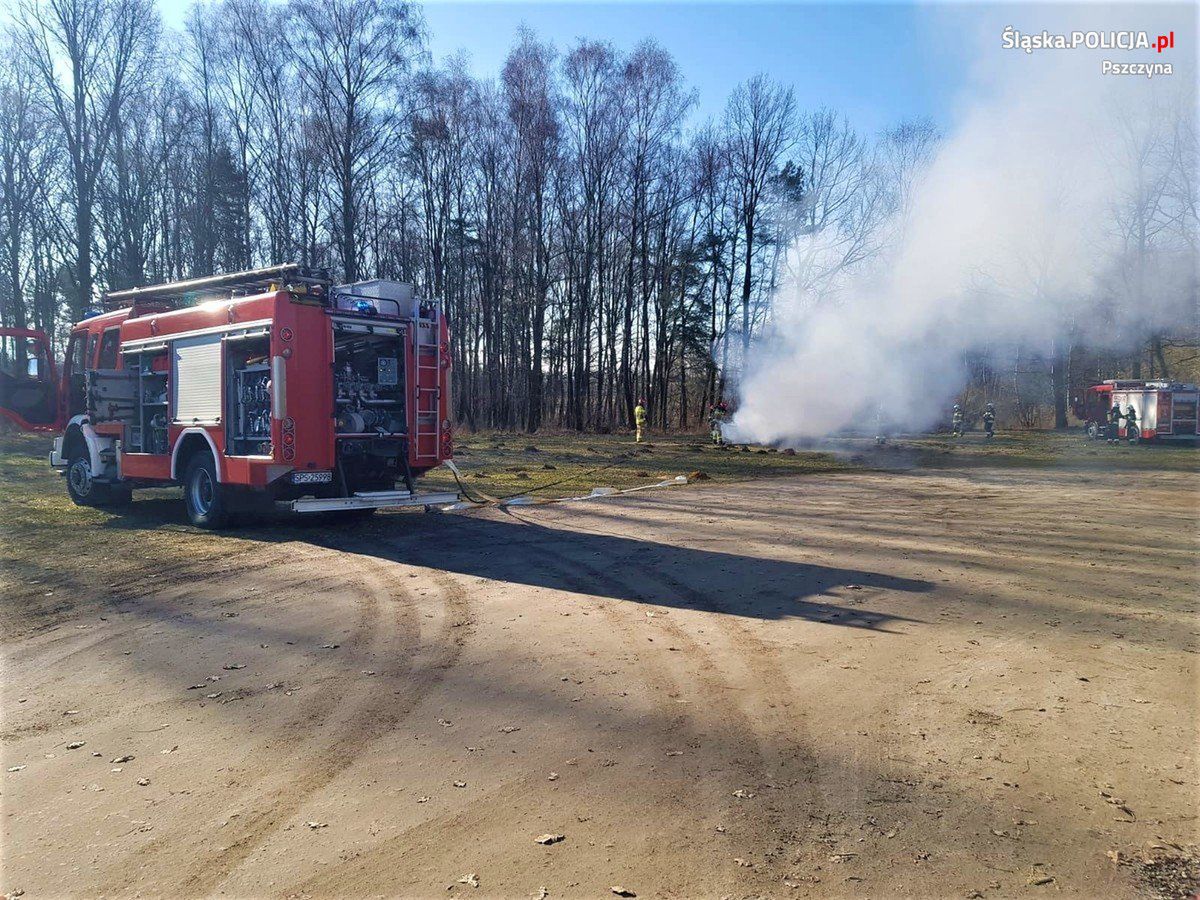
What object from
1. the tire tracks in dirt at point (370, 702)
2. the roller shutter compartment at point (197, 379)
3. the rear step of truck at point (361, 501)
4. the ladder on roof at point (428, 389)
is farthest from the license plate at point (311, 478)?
the tire tracks in dirt at point (370, 702)

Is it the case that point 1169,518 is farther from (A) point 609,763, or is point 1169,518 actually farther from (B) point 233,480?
(B) point 233,480

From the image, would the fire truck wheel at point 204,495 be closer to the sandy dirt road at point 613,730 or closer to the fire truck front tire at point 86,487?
the fire truck front tire at point 86,487

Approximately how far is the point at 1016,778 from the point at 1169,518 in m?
10.6

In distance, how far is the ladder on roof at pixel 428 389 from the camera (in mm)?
12195

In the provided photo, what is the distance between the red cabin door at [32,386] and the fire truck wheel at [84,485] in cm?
264

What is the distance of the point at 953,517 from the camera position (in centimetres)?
1241

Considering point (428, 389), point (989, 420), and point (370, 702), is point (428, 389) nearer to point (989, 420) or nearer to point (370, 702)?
point (370, 702)

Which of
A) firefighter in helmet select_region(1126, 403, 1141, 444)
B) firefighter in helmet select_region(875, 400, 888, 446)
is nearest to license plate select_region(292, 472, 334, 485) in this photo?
firefighter in helmet select_region(875, 400, 888, 446)

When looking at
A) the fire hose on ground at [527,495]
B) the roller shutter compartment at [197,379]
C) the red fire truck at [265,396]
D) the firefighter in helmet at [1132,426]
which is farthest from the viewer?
the firefighter in helmet at [1132,426]

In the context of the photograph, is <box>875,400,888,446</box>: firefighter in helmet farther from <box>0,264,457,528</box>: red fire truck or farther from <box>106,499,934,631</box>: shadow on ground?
<box>0,264,457,528</box>: red fire truck

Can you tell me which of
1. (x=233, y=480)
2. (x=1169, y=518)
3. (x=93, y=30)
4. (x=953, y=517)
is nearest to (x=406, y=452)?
(x=233, y=480)

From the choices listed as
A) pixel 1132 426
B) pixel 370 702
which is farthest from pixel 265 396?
pixel 1132 426

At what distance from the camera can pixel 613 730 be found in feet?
14.8

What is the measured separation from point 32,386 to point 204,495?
8090 millimetres
